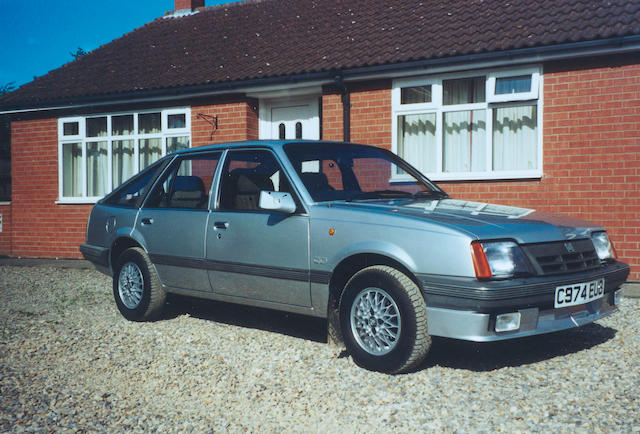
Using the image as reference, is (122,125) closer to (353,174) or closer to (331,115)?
(331,115)

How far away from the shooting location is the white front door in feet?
36.1

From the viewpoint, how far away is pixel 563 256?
13.5 feet

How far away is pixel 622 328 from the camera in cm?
537

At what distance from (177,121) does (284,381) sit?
8.48m

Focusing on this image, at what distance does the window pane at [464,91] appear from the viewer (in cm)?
923

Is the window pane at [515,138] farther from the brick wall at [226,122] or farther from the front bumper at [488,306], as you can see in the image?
the front bumper at [488,306]

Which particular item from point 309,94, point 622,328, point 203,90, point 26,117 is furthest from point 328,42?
point 622,328

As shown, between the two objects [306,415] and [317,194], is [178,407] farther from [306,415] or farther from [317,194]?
[317,194]

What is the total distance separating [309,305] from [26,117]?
1051cm

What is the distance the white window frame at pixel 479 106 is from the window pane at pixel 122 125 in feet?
17.5

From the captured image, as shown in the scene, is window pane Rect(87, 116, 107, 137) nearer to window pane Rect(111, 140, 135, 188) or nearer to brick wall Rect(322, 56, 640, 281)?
window pane Rect(111, 140, 135, 188)

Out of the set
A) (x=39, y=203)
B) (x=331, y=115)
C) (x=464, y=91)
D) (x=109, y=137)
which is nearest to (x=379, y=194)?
(x=464, y=91)

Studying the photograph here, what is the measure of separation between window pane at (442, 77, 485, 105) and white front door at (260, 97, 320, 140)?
2.41 m

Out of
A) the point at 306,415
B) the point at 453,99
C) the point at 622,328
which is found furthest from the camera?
the point at 453,99
